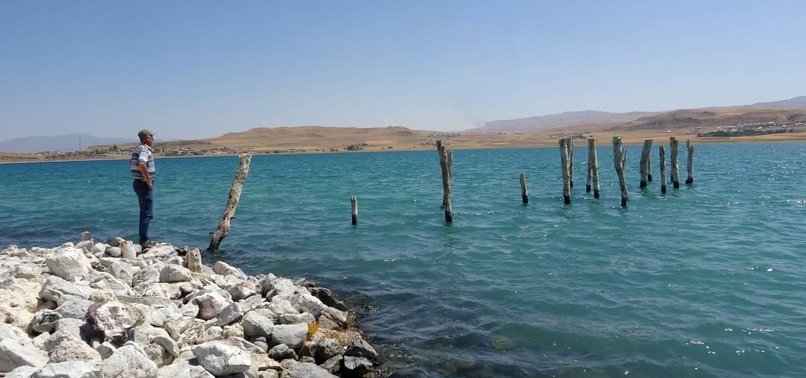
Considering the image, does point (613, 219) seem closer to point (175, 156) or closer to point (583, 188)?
point (583, 188)

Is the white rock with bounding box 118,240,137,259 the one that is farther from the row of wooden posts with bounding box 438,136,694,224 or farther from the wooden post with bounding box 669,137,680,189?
the wooden post with bounding box 669,137,680,189

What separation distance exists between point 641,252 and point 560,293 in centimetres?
480

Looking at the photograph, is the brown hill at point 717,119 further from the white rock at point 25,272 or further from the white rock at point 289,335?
the white rock at point 25,272

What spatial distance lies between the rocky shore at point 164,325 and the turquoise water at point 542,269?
3.32 ft

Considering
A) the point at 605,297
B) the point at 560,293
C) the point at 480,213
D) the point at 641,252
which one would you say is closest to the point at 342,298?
the point at 560,293

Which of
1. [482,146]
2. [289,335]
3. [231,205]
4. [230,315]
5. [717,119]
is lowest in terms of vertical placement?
[289,335]

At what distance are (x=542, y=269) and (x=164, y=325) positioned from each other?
8.72 meters

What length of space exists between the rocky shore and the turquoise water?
1.01 m

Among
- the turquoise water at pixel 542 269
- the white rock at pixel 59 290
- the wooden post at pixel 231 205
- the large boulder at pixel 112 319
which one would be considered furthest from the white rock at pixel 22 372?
the wooden post at pixel 231 205

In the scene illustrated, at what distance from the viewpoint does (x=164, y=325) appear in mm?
7117

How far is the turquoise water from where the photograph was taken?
8438 millimetres

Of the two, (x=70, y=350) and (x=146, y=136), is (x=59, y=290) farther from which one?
(x=146, y=136)

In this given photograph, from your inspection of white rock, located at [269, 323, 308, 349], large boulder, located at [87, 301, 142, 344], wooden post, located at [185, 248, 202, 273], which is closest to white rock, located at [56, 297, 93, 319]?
large boulder, located at [87, 301, 142, 344]

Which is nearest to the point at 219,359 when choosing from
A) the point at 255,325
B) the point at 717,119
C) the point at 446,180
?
the point at 255,325
